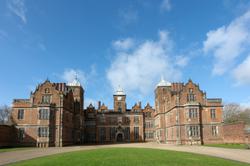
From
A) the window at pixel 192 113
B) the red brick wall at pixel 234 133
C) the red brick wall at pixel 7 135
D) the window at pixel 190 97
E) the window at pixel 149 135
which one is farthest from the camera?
the window at pixel 149 135

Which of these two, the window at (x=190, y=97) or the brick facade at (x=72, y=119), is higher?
the window at (x=190, y=97)

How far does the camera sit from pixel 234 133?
3894cm

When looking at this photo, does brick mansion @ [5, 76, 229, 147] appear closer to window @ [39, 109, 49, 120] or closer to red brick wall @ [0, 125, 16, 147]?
window @ [39, 109, 49, 120]

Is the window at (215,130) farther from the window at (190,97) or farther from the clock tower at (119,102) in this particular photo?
the clock tower at (119,102)

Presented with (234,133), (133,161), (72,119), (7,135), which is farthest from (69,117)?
(133,161)

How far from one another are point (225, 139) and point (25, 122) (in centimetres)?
3710

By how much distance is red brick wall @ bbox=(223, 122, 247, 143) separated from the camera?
1415 inches

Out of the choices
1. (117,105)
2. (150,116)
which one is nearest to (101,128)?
(117,105)

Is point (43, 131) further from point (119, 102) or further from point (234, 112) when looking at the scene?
point (234, 112)

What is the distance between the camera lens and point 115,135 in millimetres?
68688

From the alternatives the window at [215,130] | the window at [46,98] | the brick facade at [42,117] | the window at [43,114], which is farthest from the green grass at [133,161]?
the window at [215,130]

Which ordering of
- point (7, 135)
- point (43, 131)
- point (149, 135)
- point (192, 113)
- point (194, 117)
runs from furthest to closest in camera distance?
point (149, 135)
point (192, 113)
point (194, 117)
point (43, 131)
point (7, 135)

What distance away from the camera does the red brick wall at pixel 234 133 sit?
35934mm

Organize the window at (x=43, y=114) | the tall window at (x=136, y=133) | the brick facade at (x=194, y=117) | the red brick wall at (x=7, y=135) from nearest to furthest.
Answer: the red brick wall at (x=7, y=135)
the window at (x=43, y=114)
the brick facade at (x=194, y=117)
the tall window at (x=136, y=133)
